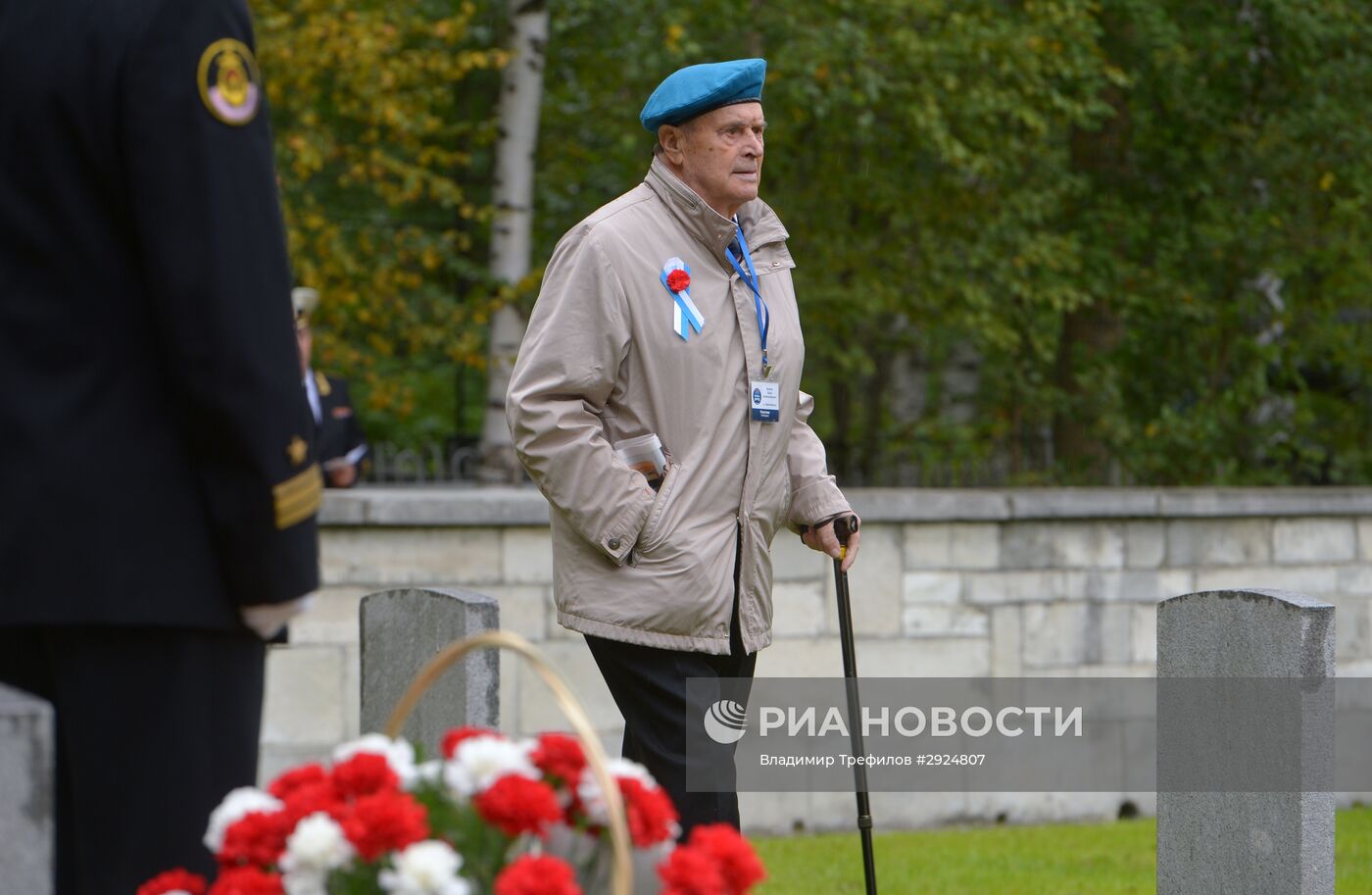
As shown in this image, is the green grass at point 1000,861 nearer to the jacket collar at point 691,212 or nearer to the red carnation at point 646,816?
the jacket collar at point 691,212

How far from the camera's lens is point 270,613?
2854 millimetres

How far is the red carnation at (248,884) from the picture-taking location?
2371 millimetres

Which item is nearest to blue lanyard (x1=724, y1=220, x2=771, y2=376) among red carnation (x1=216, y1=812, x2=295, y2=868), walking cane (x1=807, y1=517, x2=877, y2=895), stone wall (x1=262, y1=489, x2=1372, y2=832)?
walking cane (x1=807, y1=517, x2=877, y2=895)

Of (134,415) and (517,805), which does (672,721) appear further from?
(517,805)

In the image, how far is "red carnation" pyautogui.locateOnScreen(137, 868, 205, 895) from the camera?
255 cm

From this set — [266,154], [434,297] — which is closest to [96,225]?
[266,154]

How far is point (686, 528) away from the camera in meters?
4.17

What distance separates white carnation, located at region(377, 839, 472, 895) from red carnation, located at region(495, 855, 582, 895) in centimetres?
6

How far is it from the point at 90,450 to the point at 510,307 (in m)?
9.08

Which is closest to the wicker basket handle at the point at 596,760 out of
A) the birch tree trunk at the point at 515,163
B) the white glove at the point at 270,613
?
the white glove at the point at 270,613

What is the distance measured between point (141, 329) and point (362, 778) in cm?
77

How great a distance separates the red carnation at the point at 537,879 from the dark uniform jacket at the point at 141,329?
744mm

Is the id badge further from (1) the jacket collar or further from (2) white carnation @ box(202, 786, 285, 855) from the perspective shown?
(2) white carnation @ box(202, 786, 285, 855)

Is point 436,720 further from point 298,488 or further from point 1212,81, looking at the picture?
point 1212,81
